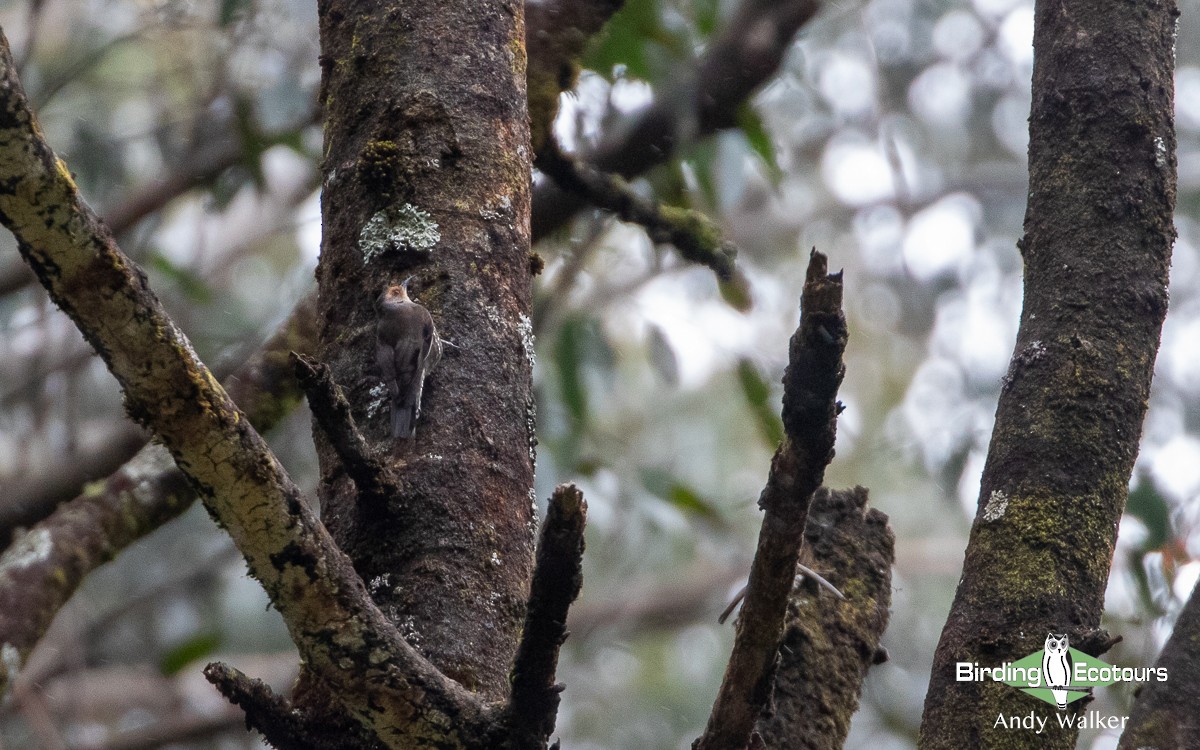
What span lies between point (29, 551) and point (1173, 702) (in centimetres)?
297

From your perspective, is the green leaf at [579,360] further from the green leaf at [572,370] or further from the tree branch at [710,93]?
the tree branch at [710,93]

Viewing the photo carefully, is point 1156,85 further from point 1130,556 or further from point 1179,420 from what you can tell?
point 1179,420

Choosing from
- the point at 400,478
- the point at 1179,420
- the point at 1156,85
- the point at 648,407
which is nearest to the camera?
the point at 400,478

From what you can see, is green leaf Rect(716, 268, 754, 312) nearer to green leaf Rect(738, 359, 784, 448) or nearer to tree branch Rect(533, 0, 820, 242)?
green leaf Rect(738, 359, 784, 448)

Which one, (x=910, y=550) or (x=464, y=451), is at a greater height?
(x=910, y=550)

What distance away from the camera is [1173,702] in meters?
1.82

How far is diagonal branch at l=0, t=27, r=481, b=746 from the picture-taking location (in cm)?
133

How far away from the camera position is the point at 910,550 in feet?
38.3

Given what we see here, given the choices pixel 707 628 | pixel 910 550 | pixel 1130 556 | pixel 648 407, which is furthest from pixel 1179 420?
pixel 648 407

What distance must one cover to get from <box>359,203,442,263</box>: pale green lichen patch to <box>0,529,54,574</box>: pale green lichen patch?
1850 mm

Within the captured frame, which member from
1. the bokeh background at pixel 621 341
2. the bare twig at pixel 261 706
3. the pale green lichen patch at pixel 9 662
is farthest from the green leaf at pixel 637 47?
the bare twig at pixel 261 706

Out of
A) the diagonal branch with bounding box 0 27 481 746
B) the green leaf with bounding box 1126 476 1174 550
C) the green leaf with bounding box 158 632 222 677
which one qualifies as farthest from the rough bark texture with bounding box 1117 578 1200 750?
the green leaf with bounding box 158 632 222 677

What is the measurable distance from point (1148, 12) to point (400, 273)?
150cm

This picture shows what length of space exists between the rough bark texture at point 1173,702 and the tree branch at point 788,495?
2.11 ft
